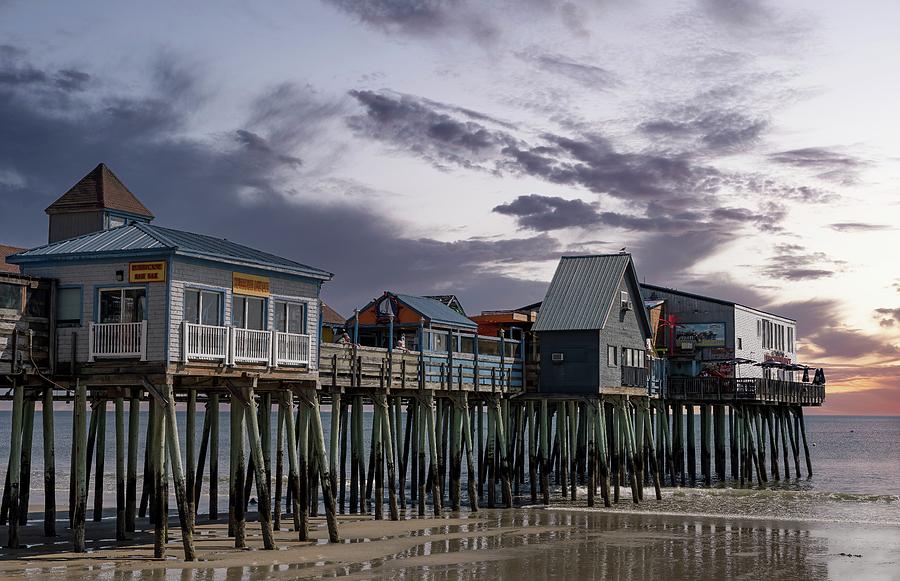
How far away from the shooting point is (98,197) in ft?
119

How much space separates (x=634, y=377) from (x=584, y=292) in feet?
14.5

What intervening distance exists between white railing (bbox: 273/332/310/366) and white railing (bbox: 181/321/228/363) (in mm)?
1984

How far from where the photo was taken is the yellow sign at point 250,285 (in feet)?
92.2

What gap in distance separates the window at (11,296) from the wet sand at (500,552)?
614 cm

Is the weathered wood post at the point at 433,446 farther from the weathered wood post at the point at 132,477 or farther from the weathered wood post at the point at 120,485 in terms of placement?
the weathered wood post at the point at 120,485

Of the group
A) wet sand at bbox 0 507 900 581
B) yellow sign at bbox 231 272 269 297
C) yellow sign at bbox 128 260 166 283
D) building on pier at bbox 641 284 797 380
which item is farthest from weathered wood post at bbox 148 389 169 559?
building on pier at bbox 641 284 797 380

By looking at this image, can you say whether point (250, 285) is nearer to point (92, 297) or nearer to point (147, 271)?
point (147, 271)

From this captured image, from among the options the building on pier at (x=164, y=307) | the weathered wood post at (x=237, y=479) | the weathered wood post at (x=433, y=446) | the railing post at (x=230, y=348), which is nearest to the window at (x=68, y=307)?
the building on pier at (x=164, y=307)

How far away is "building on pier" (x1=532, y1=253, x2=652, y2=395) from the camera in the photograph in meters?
42.8

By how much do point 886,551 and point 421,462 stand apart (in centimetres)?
1638

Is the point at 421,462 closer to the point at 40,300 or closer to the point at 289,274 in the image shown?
the point at 289,274

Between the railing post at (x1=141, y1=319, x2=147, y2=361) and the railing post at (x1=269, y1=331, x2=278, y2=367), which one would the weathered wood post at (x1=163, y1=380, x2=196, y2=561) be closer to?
the railing post at (x1=141, y1=319, x2=147, y2=361)

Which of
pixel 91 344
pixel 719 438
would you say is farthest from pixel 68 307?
pixel 719 438

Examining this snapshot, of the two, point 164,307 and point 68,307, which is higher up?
point 68,307
